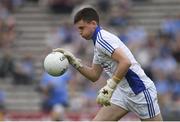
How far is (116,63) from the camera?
10.7 metres

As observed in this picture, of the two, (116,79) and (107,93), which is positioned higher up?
(116,79)

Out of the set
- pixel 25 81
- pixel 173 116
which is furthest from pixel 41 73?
pixel 173 116

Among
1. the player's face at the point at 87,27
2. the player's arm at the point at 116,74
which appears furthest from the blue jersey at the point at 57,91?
the player's arm at the point at 116,74

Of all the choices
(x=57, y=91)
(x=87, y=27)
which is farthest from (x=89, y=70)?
(x=57, y=91)

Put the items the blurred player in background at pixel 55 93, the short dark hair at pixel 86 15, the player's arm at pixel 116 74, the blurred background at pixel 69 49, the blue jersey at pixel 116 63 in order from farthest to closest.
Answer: the blurred background at pixel 69 49 → the blurred player in background at pixel 55 93 → the short dark hair at pixel 86 15 → the blue jersey at pixel 116 63 → the player's arm at pixel 116 74

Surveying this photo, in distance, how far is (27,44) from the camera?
22828mm

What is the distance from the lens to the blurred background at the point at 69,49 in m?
17.9

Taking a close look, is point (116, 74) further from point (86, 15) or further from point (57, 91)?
point (57, 91)

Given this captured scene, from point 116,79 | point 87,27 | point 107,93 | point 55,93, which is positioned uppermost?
point 55,93

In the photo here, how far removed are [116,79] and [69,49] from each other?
33.7 ft

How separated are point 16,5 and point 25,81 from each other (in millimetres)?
3527

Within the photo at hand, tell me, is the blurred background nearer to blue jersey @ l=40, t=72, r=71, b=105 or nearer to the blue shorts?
blue jersey @ l=40, t=72, r=71, b=105

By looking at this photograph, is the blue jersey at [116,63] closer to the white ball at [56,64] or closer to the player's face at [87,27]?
the player's face at [87,27]

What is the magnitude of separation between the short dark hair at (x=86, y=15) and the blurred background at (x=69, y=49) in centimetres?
521
